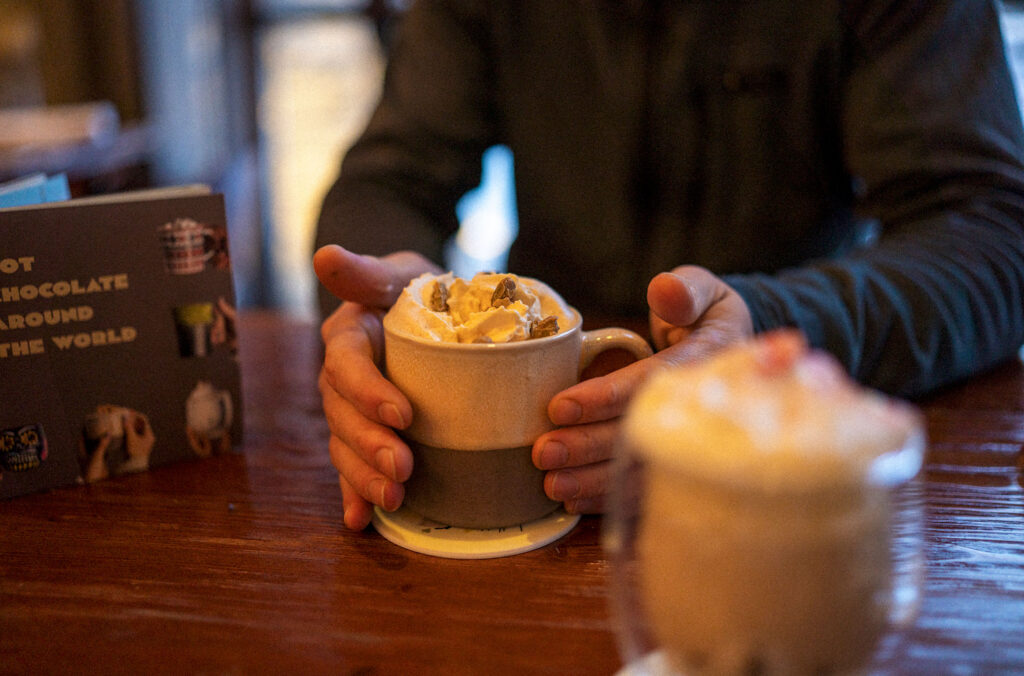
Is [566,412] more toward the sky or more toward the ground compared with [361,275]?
more toward the ground

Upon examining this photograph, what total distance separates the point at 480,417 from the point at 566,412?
82 mm

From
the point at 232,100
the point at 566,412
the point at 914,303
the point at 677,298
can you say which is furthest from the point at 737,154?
the point at 232,100

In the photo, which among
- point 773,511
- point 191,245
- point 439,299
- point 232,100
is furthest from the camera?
point 232,100

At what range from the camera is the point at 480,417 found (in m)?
0.66

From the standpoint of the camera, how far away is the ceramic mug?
0.65 metres

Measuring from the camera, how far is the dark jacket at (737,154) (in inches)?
43.9

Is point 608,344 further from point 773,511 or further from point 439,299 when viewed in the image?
point 773,511

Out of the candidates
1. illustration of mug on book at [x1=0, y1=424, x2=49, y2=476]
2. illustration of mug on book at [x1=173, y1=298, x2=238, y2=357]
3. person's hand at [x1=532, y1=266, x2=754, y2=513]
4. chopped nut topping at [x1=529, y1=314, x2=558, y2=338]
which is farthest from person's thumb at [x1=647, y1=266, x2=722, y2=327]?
illustration of mug on book at [x1=0, y1=424, x2=49, y2=476]

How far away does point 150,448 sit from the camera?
858 mm

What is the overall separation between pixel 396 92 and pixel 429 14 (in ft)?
0.60

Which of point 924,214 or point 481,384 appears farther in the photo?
point 924,214

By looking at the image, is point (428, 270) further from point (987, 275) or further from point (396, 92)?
point (987, 275)

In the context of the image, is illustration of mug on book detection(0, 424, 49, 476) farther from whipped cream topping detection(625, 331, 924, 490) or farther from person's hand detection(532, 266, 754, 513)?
whipped cream topping detection(625, 331, 924, 490)

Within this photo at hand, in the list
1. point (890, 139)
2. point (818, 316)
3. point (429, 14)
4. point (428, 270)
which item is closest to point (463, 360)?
point (428, 270)
